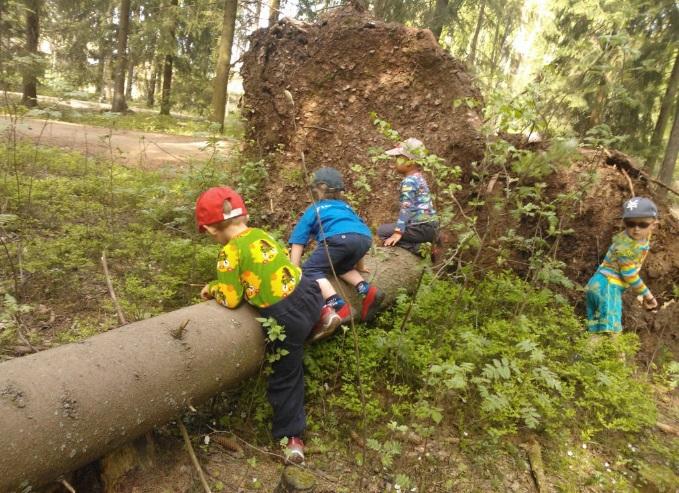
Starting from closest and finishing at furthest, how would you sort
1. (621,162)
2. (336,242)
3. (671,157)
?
(336,242) < (621,162) < (671,157)

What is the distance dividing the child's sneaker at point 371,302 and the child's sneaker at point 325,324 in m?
0.50

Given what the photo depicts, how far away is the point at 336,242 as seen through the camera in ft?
11.9

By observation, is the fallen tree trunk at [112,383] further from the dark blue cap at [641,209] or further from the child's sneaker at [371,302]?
the dark blue cap at [641,209]

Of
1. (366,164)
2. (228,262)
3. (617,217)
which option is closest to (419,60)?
(366,164)

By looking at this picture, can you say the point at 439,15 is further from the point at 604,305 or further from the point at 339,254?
the point at 339,254

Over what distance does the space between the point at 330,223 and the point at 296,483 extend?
221 cm

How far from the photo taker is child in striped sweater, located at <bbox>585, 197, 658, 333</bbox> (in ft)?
14.7

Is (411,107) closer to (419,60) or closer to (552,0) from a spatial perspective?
(419,60)

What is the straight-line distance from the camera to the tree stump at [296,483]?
196cm

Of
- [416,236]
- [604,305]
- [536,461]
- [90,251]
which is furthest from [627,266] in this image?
[90,251]

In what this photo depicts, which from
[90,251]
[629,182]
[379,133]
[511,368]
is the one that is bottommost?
[90,251]

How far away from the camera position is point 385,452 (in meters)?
2.62

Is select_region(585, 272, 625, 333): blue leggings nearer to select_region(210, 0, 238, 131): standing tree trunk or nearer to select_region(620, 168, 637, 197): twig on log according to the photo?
select_region(620, 168, 637, 197): twig on log

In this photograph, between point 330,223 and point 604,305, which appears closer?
point 330,223
